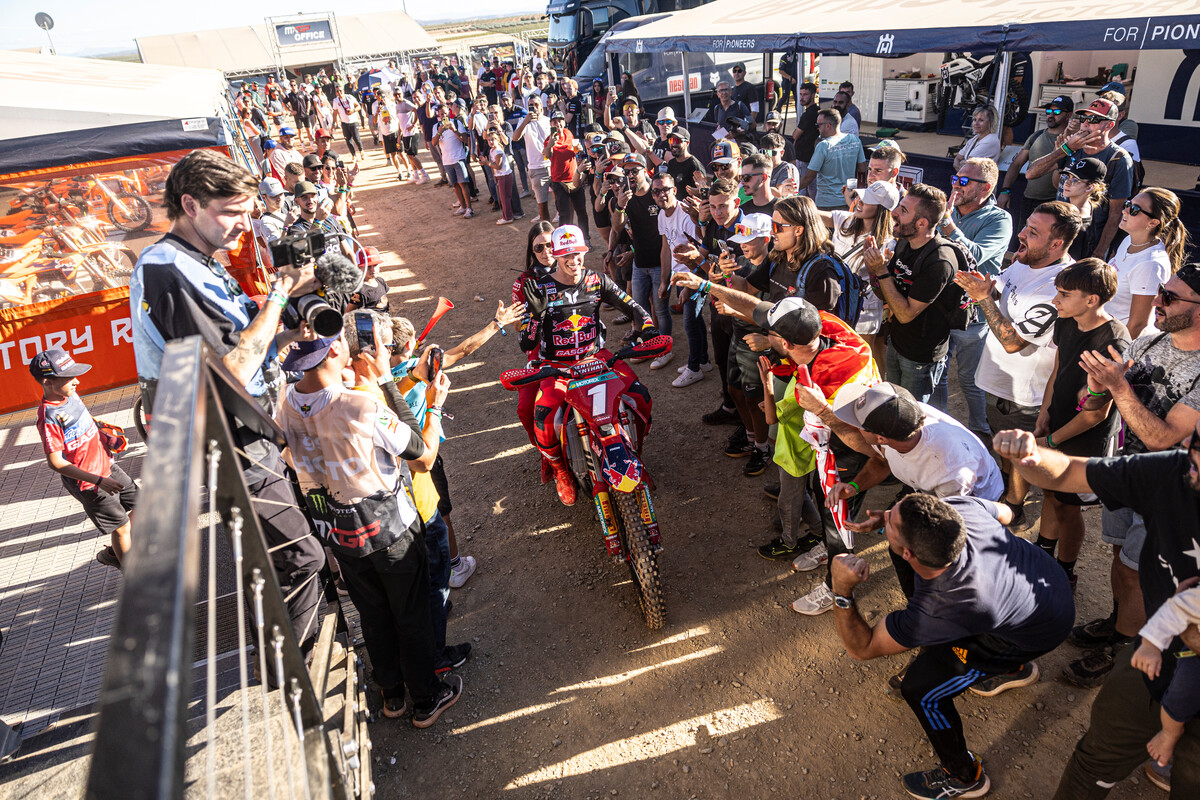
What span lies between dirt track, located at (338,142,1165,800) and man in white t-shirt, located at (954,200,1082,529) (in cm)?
94

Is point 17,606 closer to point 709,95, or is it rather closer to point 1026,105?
point 1026,105

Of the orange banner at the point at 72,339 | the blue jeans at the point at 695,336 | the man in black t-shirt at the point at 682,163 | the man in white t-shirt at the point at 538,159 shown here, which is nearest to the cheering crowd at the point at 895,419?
the blue jeans at the point at 695,336

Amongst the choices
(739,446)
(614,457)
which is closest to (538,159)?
(739,446)

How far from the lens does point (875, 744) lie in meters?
3.23

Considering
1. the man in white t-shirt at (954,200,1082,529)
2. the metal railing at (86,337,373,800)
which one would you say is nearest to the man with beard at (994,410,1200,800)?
the man in white t-shirt at (954,200,1082,529)

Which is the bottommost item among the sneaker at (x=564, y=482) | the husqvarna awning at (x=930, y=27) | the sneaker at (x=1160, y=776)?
the sneaker at (x=1160, y=776)

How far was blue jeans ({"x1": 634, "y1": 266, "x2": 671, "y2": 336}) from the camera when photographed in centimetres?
722

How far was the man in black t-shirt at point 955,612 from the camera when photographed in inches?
99.2

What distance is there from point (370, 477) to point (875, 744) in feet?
8.64

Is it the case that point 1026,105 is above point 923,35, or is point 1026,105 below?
below

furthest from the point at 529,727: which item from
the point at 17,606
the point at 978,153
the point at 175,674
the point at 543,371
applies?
the point at 978,153

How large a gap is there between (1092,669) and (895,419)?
1705 millimetres

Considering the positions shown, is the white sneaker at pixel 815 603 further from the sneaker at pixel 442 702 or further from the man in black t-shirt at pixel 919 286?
the sneaker at pixel 442 702

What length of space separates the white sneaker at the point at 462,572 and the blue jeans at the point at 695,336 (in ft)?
10.2
